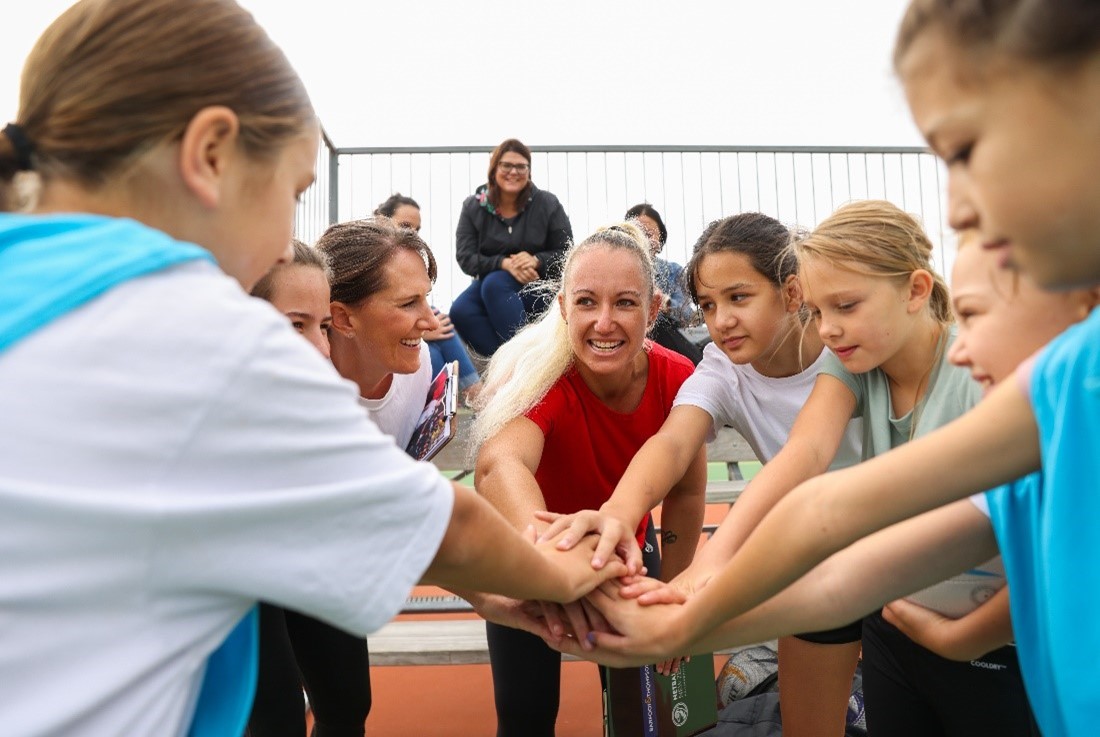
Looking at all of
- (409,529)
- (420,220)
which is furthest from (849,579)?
(420,220)

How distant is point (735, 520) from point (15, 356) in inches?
59.3

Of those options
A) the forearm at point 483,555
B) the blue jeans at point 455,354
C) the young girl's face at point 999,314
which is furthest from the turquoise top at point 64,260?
the blue jeans at point 455,354

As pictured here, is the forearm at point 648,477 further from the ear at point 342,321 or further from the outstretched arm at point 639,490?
the ear at point 342,321

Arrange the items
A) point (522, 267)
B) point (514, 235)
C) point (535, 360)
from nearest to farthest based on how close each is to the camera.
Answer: point (535, 360), point (522, 267), point (514, 235)

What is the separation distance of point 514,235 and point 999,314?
4012 mm

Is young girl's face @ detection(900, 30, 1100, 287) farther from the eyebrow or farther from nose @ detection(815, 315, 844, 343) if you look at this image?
the eyebrow

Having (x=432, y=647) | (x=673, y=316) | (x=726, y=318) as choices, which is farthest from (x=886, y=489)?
(x=673, y=316)

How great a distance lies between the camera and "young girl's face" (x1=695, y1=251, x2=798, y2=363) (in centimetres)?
246

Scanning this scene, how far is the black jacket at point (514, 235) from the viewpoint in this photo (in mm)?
5273

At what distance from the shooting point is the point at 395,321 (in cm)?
263

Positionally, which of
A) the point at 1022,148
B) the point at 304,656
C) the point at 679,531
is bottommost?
the point at 304,656

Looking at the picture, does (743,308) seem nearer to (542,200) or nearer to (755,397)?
(755,397)

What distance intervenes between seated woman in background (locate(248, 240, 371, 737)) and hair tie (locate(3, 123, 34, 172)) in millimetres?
1193

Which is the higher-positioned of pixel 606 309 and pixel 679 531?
pixel 606 309
